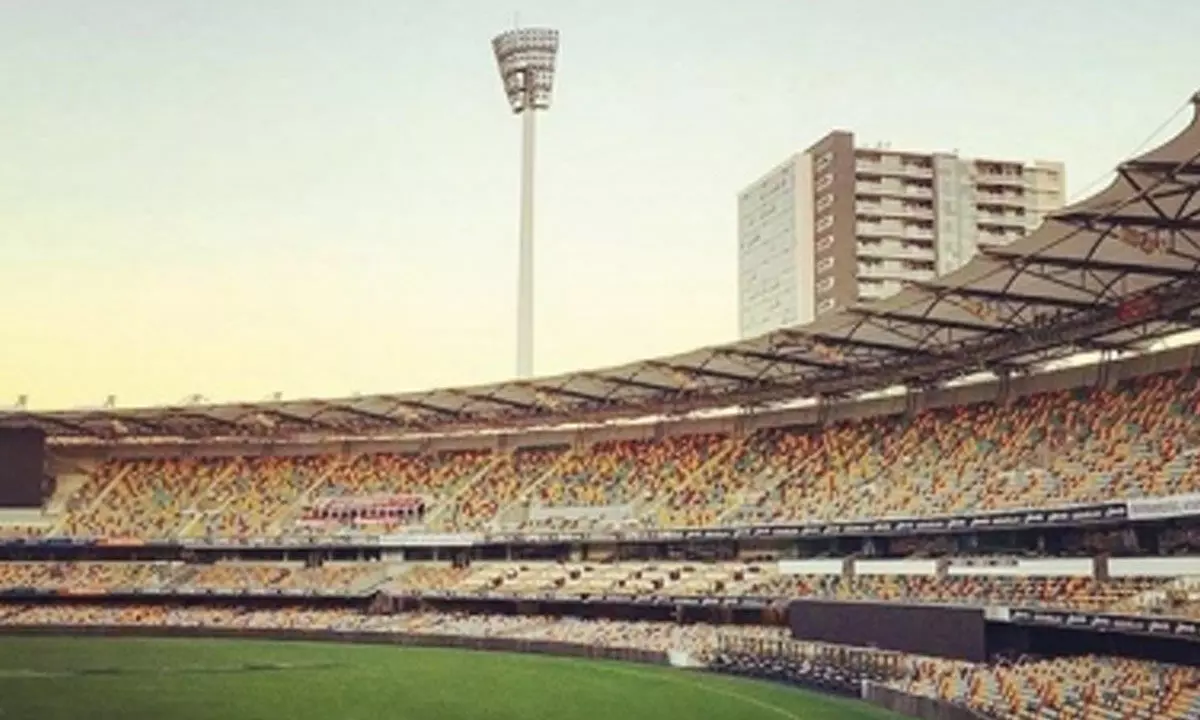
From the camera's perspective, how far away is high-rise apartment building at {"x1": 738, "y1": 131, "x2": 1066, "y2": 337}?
110m

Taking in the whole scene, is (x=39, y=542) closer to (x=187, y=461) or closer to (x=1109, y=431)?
(x=187, y=461)

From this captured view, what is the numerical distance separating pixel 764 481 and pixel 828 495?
553 centimetres

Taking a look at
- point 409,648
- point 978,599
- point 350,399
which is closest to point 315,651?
point 409,648

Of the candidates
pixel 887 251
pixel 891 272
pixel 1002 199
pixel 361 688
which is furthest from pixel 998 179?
pixel 361 688

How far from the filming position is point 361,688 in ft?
144

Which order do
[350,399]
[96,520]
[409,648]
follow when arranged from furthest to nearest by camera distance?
1. [96,520]
2. [350,399]
3. [409,648]

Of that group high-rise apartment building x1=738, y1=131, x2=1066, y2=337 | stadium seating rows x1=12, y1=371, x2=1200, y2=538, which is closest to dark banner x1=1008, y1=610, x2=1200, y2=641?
stadium seating rows x1=12, y1=371, x2=1200, y2=538

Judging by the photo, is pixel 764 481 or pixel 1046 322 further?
pixel 764 481

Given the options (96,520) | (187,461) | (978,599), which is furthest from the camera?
(187,461)

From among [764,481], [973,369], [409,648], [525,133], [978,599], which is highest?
[525,133]

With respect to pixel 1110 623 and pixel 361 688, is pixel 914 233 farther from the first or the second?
pixel 1110 623

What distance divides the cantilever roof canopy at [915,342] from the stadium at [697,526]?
17 cm

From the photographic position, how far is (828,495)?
180ft

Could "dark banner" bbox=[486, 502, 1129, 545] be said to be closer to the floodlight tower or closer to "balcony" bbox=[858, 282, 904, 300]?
the floodlight tower
